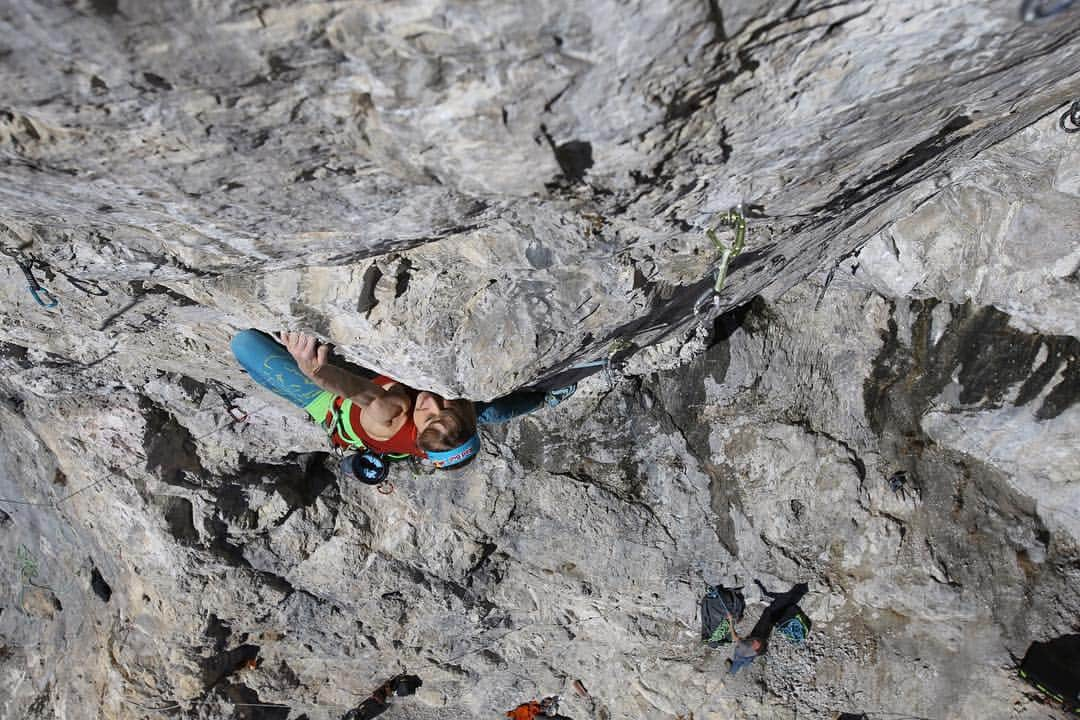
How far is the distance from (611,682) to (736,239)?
4714 millimetres

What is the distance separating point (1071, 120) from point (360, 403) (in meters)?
3.37

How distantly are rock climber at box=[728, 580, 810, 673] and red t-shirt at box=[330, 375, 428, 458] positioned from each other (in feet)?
9.02

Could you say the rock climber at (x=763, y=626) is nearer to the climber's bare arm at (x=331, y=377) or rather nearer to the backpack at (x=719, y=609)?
the backpack at (x=719, y=609)

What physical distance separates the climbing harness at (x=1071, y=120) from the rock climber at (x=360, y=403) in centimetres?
289

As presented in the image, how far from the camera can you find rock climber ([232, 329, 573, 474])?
3.00 m

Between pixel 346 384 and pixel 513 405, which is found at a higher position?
pixel 346 384

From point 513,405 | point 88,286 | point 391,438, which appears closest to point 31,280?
point 88,286

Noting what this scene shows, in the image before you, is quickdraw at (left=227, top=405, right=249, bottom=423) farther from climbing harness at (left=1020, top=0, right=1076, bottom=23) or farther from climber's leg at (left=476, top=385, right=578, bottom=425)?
climbing harness at (left=1020, top=0, right=1076, bottom=23)

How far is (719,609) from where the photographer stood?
4.69 metres

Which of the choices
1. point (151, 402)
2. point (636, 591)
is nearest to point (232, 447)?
point (151, 402)

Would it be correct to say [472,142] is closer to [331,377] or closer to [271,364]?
[331,377]

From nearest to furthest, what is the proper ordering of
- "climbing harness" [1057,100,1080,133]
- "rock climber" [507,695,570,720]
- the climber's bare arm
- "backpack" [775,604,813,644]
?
"climbing harness" [1057,100,1080,133] < the climber's bare arm < "backpack" [775,604,813,644] < "rock climber" [507,695,570,720]

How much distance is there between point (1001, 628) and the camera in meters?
4.18

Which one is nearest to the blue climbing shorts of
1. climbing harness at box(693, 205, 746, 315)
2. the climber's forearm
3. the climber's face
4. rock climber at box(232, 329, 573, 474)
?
rock climber at box(232, 329, 573, 474)
